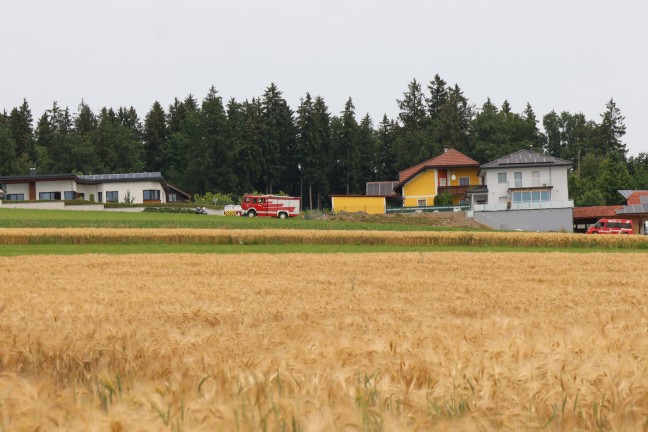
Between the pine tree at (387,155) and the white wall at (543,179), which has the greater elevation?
the pine tree at (387,155)

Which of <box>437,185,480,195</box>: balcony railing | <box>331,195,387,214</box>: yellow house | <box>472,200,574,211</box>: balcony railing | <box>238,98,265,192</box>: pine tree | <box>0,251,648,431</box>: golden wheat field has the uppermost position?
<box>238,98,265,192</box>: pine tree

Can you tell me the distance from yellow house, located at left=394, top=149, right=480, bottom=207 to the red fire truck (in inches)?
1137

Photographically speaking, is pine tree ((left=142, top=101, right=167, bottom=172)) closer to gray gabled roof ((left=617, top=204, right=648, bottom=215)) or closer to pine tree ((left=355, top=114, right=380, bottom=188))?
pine tree ((left=355, top=114, right=380, bottom=188))

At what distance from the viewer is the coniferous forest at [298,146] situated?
4806 inches

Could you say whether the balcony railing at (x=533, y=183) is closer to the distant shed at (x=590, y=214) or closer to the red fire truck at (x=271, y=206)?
the distant shed at (x=590, y=214)

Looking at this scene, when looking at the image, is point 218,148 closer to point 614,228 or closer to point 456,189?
point 456,189

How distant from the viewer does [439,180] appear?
10344 centimetres

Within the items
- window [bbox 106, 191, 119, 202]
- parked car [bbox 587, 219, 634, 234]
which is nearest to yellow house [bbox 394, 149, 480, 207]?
parked car [bbox 587, 219, 634, 234]

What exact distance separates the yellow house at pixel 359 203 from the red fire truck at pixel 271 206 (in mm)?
12825

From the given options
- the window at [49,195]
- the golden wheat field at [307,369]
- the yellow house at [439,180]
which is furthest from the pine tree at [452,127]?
the golden wheat field at [307,369]

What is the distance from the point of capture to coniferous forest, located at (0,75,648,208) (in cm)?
12206

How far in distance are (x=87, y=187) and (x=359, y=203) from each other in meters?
38.6

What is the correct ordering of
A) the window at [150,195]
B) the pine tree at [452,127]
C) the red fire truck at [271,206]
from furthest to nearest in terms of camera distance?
the pine tree at [452,127]
the window at [150,195]
the red fire truck at [271,206]

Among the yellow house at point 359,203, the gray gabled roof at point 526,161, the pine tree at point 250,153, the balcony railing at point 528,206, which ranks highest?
the pine tree at point 250,153
